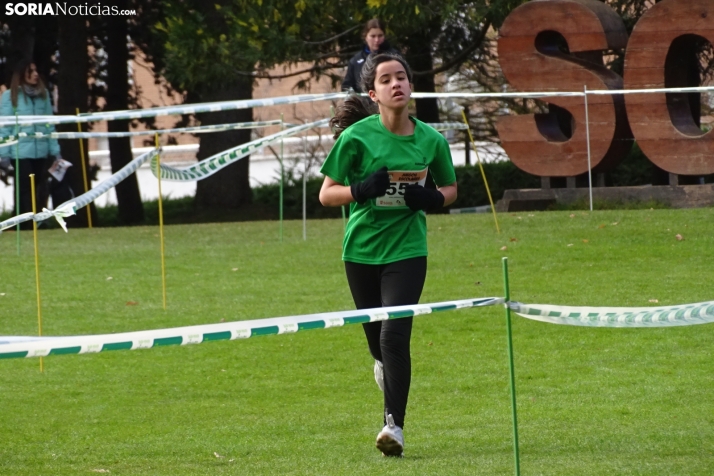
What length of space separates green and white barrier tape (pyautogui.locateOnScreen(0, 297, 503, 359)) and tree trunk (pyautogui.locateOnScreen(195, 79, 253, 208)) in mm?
18919

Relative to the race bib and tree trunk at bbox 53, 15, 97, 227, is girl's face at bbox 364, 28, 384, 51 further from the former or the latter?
tree trunk at bbox 53, 15, 97, 227

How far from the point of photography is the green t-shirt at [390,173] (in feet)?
18.7

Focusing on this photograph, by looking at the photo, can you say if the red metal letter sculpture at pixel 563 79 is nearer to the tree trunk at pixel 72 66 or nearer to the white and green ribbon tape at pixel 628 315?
the tree trunk at pixel 72 66

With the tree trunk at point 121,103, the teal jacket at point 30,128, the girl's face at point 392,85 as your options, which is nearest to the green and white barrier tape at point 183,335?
the girl's face at point 392,85

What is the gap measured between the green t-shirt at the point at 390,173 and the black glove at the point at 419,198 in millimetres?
133

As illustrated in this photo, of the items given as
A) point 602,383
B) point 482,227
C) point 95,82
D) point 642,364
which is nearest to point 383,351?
point 602,383

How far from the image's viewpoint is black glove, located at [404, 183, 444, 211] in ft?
18.2

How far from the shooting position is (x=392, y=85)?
225 inches

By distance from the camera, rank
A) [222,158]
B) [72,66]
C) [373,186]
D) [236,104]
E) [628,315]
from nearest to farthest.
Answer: [628,315]
[373,186]
[236,104]
[222,158]
[72,66]

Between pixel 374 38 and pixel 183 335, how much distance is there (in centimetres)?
879

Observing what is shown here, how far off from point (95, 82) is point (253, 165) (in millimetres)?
10093

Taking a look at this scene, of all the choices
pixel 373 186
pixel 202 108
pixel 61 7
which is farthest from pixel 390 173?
pixel 61 7

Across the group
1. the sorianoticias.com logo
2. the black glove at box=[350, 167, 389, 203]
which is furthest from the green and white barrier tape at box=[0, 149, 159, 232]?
the sorianoticias.com logo

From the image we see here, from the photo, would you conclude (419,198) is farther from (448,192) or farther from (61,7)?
(61,7)
